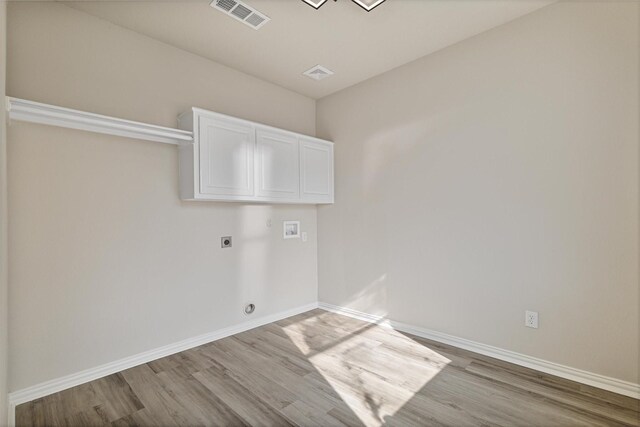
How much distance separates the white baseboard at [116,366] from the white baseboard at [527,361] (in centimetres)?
153

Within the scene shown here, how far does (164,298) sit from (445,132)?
10.2 feet

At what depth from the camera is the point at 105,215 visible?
2592 millimetres

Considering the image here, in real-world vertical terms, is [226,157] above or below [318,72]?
below

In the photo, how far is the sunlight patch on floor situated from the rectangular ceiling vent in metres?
2.95

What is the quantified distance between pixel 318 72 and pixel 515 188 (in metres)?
2.34

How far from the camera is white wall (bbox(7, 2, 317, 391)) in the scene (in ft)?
7.45

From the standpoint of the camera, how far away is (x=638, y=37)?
7.11 feet

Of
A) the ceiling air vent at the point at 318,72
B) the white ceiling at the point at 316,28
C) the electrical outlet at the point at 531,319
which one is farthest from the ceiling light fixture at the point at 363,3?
the electrical outlet at the point at 531,319

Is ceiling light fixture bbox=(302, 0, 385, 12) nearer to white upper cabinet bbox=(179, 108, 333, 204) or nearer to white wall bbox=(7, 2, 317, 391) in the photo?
white upper cabinet bbox=(179, 108, 333, 204)

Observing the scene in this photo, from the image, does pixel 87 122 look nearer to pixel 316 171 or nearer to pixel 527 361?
pixel 316 171

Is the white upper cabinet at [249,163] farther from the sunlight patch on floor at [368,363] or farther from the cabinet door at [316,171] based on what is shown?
the sunlight patch on floor at [368,363]

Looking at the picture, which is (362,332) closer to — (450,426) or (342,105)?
(450,426)

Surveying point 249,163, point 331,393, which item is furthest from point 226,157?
point 331,393

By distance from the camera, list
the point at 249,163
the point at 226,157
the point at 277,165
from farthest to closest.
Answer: the point at 277,165
the point at 249,163
the point at 226,157
